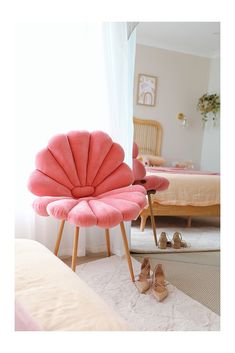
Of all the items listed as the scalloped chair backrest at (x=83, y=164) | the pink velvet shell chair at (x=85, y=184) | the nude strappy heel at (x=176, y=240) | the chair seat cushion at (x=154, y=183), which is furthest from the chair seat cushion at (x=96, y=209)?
the nude strappy heel at (x=176, y=240)

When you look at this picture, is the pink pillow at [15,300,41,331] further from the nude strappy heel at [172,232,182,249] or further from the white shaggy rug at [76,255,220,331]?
the nude strappy heel at [172,232,182,249]

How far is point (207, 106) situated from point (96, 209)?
1364mm

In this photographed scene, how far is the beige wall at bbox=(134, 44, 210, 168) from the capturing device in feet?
7.11

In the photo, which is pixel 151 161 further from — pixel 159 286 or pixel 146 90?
pixel 159 286

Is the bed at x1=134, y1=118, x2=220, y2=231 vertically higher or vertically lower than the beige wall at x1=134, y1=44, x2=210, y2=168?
lower

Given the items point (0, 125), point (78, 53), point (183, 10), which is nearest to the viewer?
point (0, 125)

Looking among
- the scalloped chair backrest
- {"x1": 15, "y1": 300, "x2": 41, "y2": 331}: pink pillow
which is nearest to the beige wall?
the scalloped chair backrest

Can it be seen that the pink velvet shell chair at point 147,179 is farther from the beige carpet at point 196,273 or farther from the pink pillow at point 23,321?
the pink pillow at point 23,321

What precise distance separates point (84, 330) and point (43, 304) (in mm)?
121

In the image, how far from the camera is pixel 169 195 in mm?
2193

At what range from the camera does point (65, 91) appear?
1.92 meters

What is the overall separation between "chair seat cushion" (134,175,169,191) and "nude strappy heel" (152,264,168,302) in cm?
70
